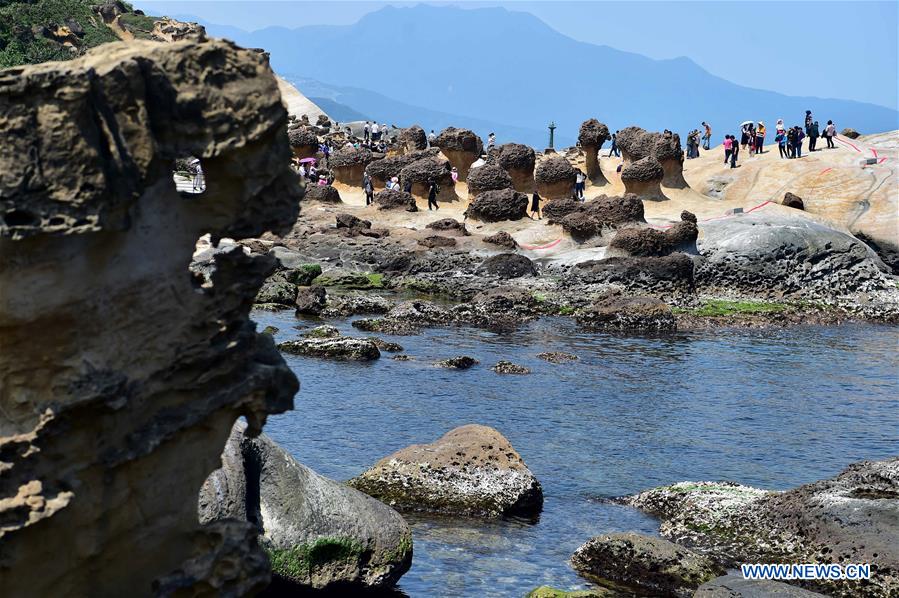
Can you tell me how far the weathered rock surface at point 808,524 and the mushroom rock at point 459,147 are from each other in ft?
136

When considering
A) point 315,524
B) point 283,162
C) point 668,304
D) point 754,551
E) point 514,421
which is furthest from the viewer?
point 668,304

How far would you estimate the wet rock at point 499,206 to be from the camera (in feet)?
164

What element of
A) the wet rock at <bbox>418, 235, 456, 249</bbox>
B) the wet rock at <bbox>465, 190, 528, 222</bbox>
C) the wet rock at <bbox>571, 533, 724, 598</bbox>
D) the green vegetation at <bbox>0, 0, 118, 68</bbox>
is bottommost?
the wet rock at <bbox>418, 235, 456, 249</bbox>

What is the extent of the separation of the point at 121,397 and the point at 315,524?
6616mm

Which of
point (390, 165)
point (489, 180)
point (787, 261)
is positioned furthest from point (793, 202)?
point (390, 165)

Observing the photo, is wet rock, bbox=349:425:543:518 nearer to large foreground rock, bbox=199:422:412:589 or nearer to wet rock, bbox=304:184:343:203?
large foreground rock, bbox=199:422:412:589

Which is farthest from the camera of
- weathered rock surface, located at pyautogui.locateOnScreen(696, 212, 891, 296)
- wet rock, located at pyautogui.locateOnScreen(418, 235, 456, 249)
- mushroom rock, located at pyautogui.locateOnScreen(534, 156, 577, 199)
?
mushroom rock, located at pyautogui.locateOnScreen(534, 156, 577, 199)

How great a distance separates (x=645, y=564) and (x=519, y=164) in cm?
3902

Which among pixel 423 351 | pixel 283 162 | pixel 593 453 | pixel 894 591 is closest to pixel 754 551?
pixel 894 591

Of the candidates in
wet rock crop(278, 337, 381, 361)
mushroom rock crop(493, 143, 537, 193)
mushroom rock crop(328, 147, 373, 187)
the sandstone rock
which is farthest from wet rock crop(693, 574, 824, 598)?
mushroom rock crop(328, 147, 373, 187)

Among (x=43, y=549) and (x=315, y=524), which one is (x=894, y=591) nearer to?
(x=315, y=524)

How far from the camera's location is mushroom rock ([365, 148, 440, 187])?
58688 millimetres

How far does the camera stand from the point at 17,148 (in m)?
8.59

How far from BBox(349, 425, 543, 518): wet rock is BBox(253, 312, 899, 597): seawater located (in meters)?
0.40
